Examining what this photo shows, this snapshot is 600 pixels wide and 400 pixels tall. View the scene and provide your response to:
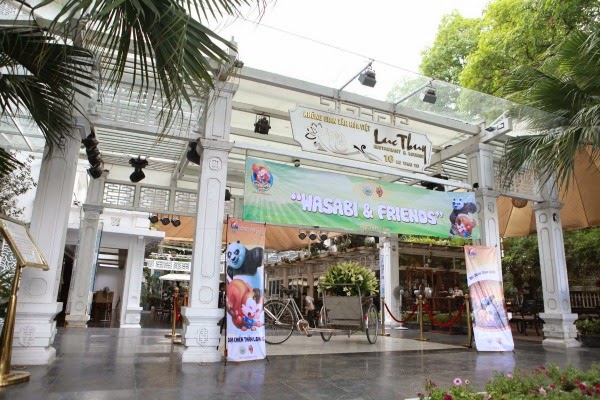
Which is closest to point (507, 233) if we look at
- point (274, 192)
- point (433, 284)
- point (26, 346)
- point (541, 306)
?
point (541, 306)

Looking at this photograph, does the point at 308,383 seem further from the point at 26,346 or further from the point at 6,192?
the point at 6,192

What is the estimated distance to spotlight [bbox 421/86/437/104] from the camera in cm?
753

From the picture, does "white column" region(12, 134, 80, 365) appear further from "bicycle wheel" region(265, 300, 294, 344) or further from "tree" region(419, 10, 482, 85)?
"tree" region(419, 10, 482, 85)

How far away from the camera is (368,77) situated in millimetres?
7082

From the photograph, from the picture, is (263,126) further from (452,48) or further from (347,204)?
(452,48)

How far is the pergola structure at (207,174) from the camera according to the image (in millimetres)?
5270

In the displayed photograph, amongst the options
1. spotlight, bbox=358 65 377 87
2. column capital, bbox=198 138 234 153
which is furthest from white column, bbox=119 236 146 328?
spotlight, bbox=358 65 377 87

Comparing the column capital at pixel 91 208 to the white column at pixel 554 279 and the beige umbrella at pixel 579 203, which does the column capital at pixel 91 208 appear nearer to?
the white column at pixel 554 279

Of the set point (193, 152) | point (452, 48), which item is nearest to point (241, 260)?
point (193, 152)

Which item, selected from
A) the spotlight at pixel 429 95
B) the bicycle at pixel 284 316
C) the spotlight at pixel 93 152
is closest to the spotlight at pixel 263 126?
the spotlight at pixel 93 152

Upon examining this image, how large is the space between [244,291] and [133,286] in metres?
7.78

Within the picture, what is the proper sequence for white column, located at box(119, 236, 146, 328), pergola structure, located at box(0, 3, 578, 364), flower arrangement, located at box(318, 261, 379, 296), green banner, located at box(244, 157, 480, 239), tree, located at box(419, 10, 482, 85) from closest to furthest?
pergola structure, located at box(0, 3, 578, 364)
green banner, located at box(244, 157, 480, 239)
flower arrangement, located at box(318, 261, 379, 296)
white column, located at box(119, 236, 146, 328)
tree, located at box(419, 10, 482, 85)

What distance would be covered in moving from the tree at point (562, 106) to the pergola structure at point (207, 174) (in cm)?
57

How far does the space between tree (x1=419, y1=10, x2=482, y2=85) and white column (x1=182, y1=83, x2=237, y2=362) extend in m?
15.1
